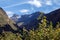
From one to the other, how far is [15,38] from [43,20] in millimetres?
15781

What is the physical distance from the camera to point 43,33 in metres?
19.6

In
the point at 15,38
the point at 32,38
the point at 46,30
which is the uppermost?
the point at 46,30

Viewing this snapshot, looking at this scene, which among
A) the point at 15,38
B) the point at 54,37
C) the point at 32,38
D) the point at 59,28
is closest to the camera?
the point at 54,37

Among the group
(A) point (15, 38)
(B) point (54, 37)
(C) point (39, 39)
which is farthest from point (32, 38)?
(A) point (15, 38)

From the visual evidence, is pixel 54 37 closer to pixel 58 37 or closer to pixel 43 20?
pixel 58 37

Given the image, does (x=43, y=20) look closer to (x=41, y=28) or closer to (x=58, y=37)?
(x=41, y=28)

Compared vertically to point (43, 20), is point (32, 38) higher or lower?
lower

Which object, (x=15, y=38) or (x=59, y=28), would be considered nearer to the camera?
(x=59, y=28)

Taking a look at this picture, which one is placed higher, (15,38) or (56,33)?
(56,33)

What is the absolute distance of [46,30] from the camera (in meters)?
19.9

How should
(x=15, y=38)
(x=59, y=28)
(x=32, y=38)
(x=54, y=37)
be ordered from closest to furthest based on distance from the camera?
(x=54, y=37)
(x=59, y=28)
(x=32, y=38)
(x=15, y=38)

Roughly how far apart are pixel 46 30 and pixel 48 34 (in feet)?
2.21

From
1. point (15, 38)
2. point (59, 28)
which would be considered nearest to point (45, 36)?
point (59, 28)

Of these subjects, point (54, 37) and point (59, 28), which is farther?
point (59, 28)
